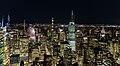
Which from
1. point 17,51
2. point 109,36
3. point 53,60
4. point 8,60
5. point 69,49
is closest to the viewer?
point 8,60

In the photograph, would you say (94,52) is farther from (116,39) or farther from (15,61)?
(15,61)

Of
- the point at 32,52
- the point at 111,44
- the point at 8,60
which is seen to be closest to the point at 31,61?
the point at 32,52

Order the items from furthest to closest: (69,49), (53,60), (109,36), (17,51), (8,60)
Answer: (69,49), (109,36), (17,51), (53,60), (8,60)

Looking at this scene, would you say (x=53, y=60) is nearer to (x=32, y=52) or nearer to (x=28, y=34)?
(x=32, y=52)

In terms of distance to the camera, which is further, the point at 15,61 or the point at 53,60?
the point at 53,60

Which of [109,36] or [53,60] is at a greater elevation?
[109,36]

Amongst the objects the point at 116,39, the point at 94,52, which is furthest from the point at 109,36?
the point at 94,52
